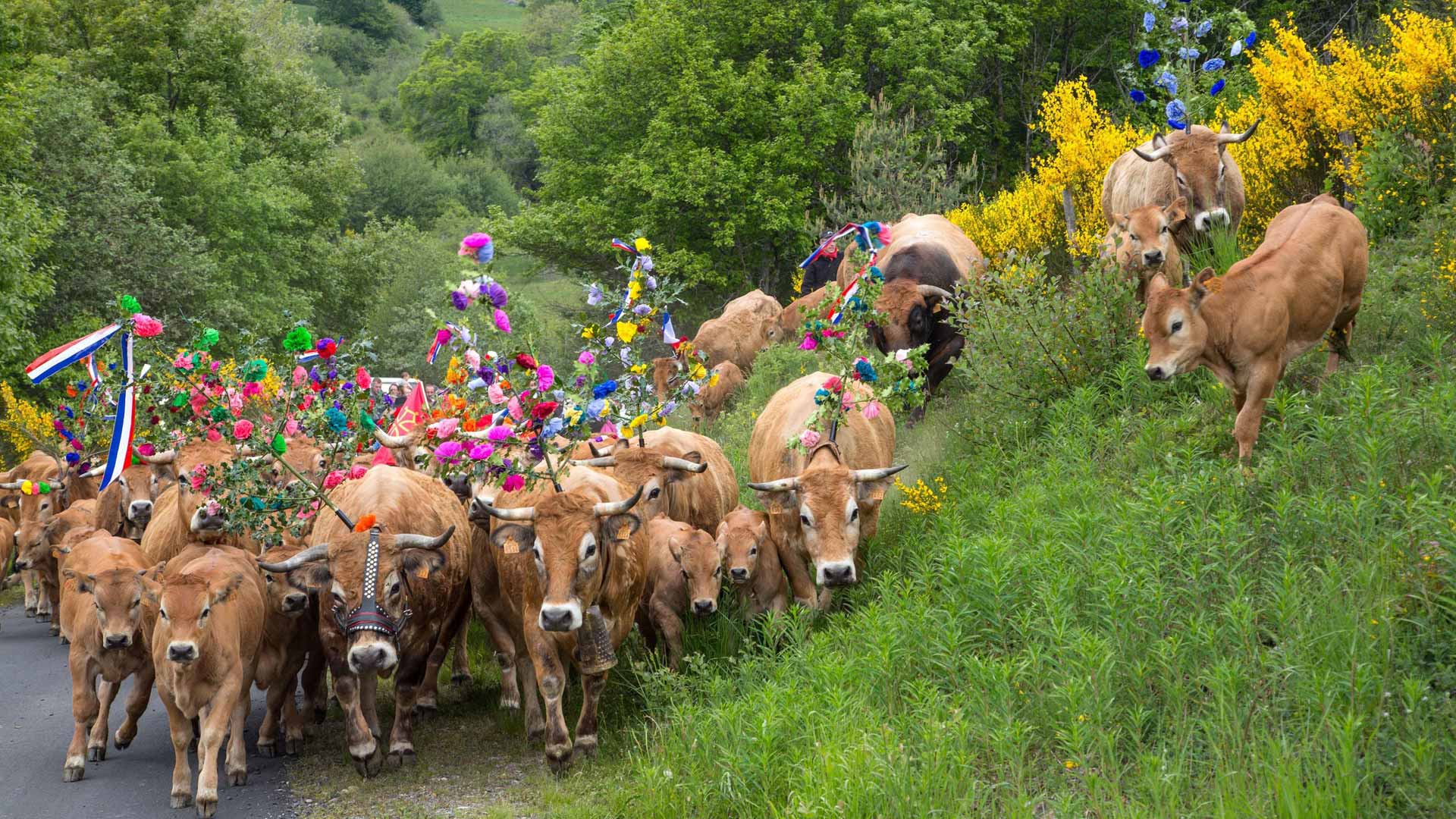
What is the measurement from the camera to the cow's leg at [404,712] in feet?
30.5

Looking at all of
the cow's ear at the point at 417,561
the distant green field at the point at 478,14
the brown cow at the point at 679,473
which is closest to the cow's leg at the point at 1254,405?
the brown cow at the point at 679,473

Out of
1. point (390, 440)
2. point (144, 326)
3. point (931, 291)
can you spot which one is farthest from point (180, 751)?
point (931, 291)

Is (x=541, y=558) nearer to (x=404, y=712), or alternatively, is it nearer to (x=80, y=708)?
(x=404, y=712)

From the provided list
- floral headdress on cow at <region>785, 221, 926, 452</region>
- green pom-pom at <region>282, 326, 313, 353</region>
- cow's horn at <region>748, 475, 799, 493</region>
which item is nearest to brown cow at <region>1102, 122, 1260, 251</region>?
floral headdress on cow at <region>785, 221, 926, 452</region>

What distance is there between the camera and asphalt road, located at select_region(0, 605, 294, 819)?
8.76 metres

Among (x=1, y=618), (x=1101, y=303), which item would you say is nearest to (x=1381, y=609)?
(x=1101, y=303)

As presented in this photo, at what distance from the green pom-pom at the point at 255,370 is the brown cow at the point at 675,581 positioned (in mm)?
3299

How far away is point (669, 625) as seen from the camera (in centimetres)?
1018

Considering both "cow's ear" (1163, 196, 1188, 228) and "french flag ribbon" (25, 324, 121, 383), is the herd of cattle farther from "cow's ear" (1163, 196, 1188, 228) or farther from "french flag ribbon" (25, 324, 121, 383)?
"french flag ribbon" (25, 324, 121, 383)

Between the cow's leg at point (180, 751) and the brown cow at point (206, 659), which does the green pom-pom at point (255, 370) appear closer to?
the brown cow at point (206, 659)

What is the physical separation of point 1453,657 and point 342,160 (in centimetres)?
4643

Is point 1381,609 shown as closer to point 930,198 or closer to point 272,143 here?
point 930,198

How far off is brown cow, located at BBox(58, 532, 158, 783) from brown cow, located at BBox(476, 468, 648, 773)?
8.34ft

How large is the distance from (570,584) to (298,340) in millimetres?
2734
